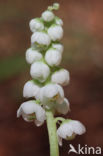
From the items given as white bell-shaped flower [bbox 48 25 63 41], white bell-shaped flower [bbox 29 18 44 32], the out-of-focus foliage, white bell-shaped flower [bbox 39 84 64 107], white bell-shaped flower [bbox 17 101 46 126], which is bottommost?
white bell-shaped flower [bbox 17 101 46 126]

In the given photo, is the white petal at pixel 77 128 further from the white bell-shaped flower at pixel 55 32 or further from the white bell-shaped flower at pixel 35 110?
the white bell-shaped flower at pixel 55 32

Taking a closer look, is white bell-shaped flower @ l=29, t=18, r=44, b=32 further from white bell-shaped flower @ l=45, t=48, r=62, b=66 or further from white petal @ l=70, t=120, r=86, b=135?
white petal @ l=70, t=120, r=86, b=135

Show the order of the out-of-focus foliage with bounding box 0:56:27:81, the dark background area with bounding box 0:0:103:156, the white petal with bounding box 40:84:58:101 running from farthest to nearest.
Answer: the out-of-focus foliage with bounding box 0:56:27:81 → the dark background area with bounding box 0:0:103:156 → the white petal with bounding box 40:84:58:101

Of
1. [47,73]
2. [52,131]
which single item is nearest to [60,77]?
[47,73]

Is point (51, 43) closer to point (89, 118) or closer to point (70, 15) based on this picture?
point (89, 118)

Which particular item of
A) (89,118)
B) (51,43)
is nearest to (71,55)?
(89,118)

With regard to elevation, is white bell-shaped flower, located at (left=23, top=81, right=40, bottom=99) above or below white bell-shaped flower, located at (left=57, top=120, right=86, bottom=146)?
above

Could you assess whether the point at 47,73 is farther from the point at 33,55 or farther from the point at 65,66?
the point at 65,66

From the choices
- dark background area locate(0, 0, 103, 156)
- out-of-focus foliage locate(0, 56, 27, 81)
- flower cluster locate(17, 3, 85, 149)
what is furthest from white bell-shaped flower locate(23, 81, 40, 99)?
out-of-focus foliage locate(0, 56, 27, 81)
